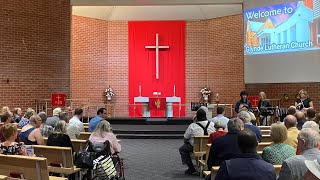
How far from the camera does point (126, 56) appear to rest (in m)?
16.3

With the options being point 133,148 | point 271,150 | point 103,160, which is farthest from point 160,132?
point 271,150

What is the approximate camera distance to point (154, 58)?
16.2 m

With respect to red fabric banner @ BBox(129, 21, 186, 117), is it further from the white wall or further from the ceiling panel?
the white wall

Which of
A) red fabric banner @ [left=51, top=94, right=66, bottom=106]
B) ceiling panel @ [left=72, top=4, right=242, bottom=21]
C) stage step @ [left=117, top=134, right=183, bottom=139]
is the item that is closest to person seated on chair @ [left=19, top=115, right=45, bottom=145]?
stage step @ [left=117, top=134, right=183, bottom=139]

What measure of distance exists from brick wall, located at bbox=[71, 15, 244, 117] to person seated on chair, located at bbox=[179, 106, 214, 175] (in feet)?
27.5

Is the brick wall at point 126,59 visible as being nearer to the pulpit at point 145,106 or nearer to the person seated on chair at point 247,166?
the pulpit at point 145,106

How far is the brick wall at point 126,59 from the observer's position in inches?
593

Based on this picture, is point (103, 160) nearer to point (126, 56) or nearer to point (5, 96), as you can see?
point (5, 96)

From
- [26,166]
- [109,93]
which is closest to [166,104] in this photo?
[109,93]

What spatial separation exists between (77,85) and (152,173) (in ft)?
29.3

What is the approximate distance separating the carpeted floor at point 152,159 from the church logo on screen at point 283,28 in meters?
4.20

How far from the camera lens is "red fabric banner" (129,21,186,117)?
16156 millimetres

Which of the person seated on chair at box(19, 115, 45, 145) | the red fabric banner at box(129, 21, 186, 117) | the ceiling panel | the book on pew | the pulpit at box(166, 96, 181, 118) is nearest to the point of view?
the book on pew

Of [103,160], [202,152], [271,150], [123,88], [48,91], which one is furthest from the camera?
[123,88]
